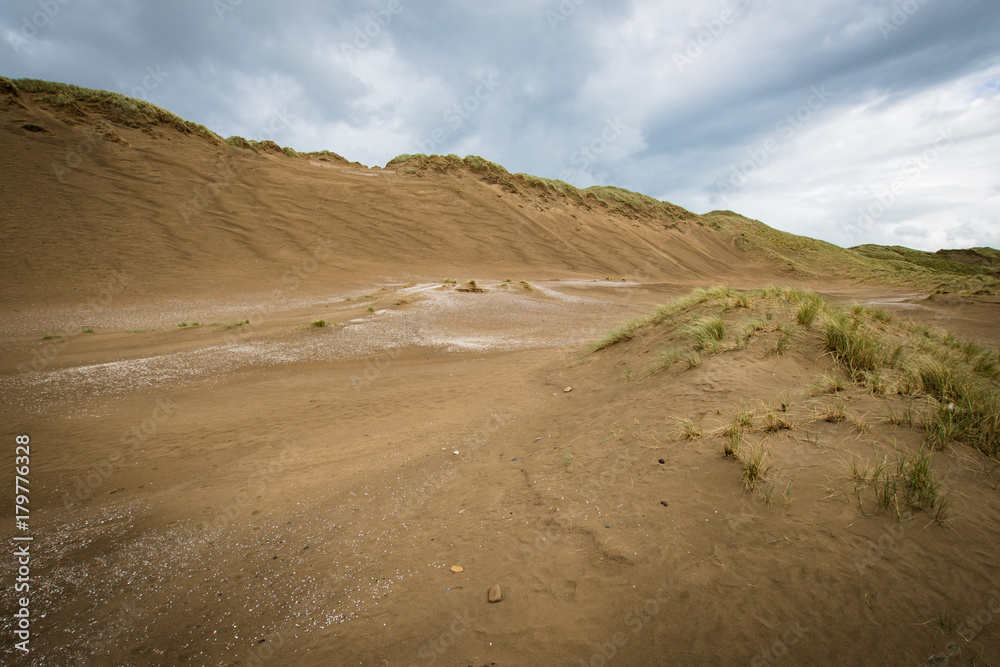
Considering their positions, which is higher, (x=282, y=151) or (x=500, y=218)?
(x=282, y=151)

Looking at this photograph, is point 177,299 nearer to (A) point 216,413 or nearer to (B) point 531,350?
(A) point 216,413

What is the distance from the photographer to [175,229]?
19703 millimetres

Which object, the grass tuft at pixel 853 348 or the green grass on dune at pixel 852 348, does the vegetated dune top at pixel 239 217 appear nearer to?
the green grass on dune at pixel 852 348

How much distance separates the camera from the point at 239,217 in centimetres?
2223

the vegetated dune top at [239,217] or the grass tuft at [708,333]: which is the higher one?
the vegetated dune top at [239,217]

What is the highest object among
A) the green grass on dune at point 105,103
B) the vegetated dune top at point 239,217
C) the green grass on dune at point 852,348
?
the green grass on dune at point 105,103

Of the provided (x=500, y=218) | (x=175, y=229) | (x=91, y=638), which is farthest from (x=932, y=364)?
(x=500, y=218)

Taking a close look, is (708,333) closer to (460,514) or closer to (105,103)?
(460,514)

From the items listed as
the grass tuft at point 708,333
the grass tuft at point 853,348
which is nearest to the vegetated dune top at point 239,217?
the grass tuft at point 708,333

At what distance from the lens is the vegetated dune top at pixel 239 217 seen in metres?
16.8

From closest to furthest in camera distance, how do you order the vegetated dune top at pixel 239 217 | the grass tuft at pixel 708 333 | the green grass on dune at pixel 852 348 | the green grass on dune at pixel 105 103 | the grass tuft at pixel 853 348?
the green grass on dune at pixel 852 348 < the grass tuft at pixel 853 348 < the grass tuft at pixel 708 333 < the vegetated dune top at pixel 239 217 < the green grass on dune at pixel 105 103

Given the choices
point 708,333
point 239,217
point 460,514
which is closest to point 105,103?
point 239,217

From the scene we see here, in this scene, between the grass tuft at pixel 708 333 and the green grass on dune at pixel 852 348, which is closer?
the green grass on dune at pixel 852 348

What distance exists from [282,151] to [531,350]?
30.1 metres
